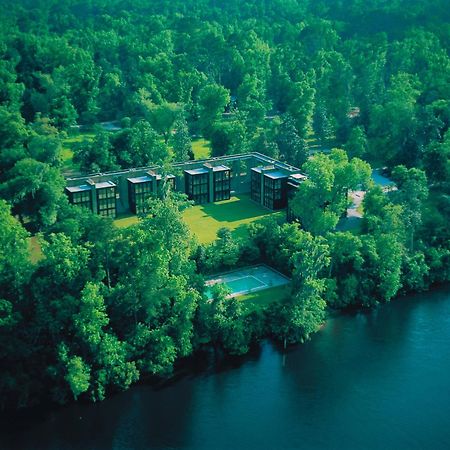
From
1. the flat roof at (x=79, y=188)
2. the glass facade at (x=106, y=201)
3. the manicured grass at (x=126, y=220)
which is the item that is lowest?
the manicured grass at (x=126, y=220)

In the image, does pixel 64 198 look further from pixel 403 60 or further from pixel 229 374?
pixel 403 60

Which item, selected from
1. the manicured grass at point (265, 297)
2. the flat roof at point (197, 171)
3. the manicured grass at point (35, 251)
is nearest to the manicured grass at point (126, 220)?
the flat roof at point (197, 171)

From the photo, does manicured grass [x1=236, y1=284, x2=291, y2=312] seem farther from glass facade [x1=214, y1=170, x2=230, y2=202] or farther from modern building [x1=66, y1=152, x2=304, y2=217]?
glass facade [x1=214, y1=170, x2=230, y2=202]

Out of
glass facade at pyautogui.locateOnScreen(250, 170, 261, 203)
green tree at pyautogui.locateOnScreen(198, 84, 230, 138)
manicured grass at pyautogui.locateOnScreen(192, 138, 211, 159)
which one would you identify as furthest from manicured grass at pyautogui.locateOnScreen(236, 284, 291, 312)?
green tree at pyautogui.locateOnScreen(198, 84, 230, 138)

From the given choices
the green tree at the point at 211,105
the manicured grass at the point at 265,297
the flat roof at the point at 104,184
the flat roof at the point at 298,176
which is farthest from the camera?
the green tree at the point at 211,105

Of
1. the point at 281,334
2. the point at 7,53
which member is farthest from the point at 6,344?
the point at 7,53

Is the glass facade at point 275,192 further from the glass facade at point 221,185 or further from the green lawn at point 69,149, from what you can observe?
the green lawn at point 69,149
